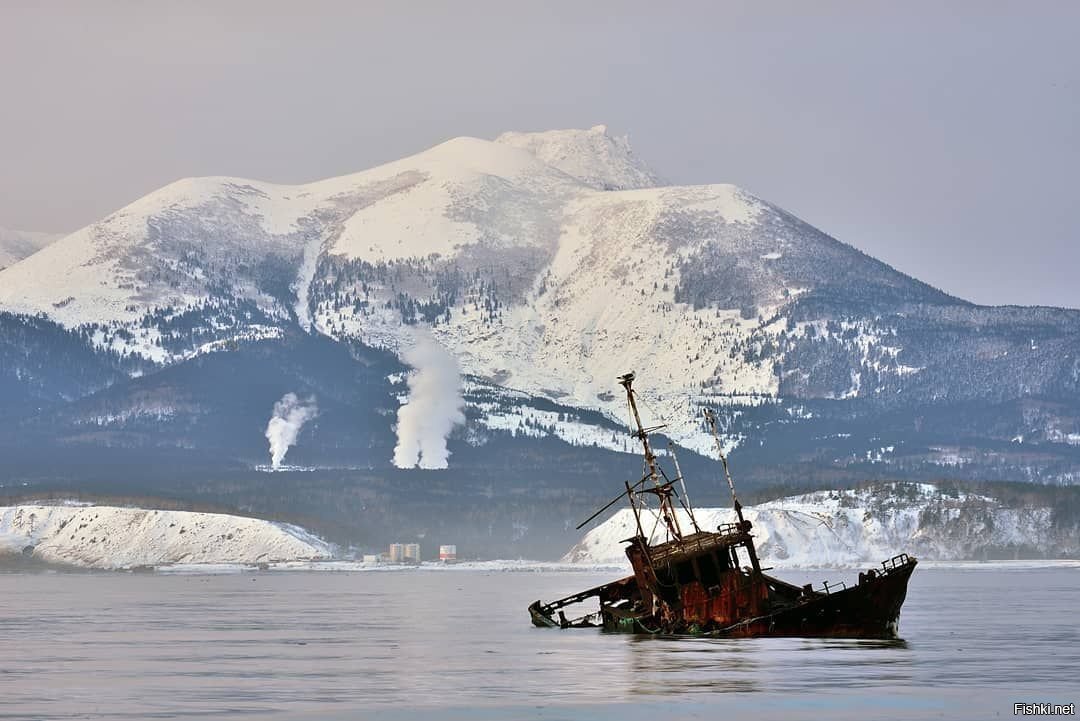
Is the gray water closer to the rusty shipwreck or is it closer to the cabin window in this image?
the rusty shipwreck

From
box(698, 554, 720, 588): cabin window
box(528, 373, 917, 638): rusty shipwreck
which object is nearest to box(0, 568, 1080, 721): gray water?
box(528, 373, 917, 638): rusty shipwreck

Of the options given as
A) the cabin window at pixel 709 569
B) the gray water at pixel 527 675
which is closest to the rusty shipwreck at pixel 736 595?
the cabin window at pixel 709 569

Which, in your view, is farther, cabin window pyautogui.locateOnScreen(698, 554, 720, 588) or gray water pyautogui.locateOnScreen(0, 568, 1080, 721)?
cabin window pyautogui.locateOnScreen(698, 554, 720, 588)

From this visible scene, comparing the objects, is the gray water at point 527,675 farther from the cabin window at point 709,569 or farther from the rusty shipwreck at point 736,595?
the cabin window at point 709,569

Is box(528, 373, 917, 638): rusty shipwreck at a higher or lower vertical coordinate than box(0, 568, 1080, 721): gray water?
higher

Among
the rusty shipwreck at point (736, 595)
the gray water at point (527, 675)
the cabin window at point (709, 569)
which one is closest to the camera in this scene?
the gray water at point (527, 675)

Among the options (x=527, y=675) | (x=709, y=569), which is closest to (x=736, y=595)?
(x=709, y=569)

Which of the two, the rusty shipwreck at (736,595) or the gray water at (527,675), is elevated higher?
the rusty shipwreck at (736,595)

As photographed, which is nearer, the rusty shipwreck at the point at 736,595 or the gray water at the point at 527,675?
the gray water at the point at 527,675

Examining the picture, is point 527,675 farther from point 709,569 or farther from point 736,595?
point 709,569

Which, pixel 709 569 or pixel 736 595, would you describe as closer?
pixel 736 595

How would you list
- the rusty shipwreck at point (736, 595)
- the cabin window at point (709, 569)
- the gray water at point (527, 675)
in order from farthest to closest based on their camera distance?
the cabin window at point (709, 569)
the rusty shipwreck at point (736, 595)
the gray water at point (527, 675)

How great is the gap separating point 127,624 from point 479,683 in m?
80.1

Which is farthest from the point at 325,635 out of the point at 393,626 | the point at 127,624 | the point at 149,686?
the point at 149,686
